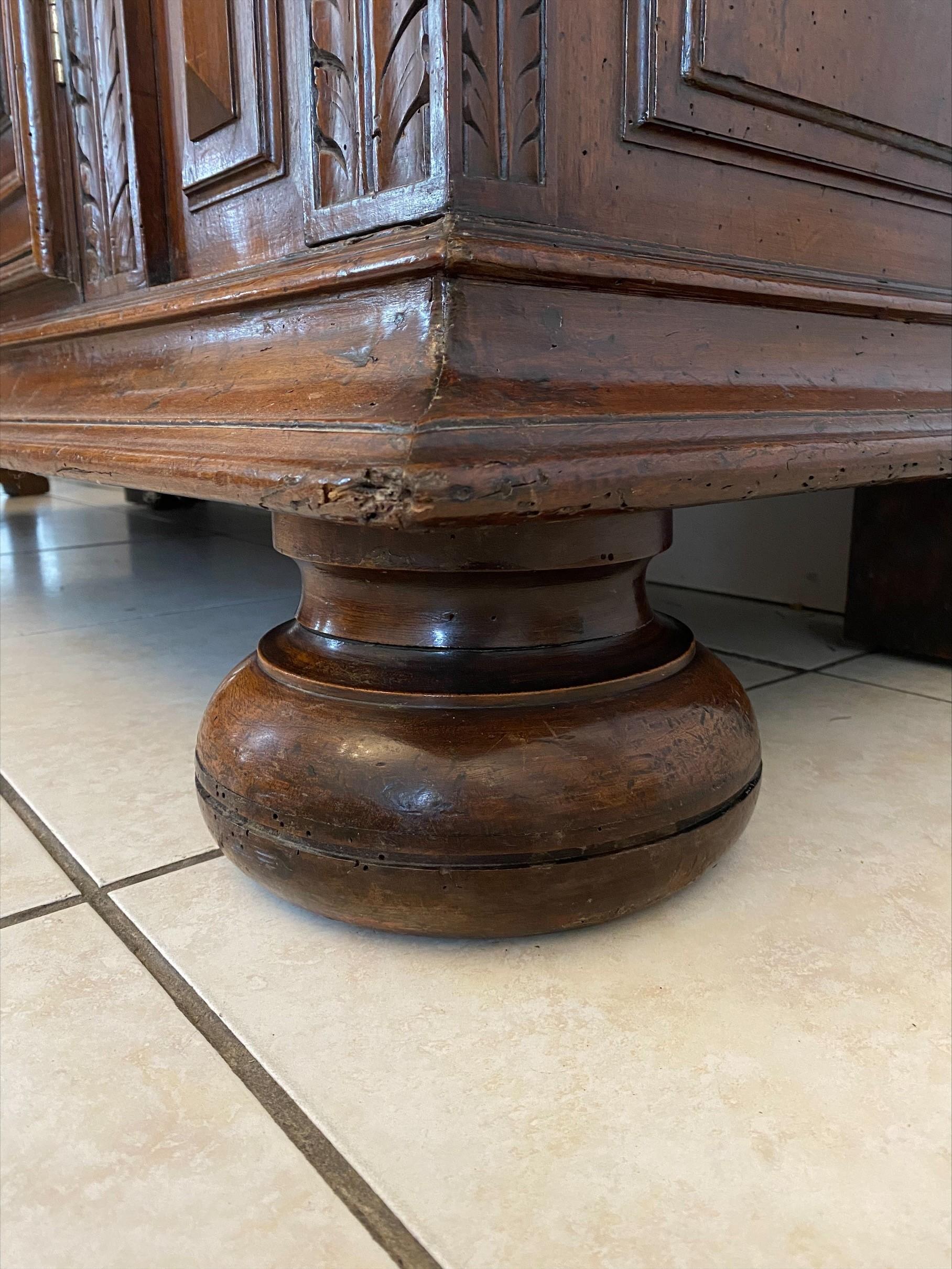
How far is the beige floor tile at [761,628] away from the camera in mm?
920

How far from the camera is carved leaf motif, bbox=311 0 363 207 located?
40cm

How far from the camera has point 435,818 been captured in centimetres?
41

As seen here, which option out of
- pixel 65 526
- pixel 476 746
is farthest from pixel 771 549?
pixel 65 526

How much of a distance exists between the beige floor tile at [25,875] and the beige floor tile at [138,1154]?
73mm

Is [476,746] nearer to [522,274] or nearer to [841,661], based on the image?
[522,274]

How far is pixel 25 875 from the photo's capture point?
0.50m

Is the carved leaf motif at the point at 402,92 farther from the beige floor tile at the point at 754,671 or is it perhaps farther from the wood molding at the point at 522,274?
the beige floor tile at the point at 754,671

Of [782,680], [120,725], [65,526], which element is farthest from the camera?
[65,526]

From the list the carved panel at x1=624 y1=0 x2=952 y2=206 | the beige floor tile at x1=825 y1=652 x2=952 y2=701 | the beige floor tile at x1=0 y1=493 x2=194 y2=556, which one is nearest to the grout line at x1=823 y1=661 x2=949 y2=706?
the beige floor tile at x1=825 y1=652 x2=952 y2=701

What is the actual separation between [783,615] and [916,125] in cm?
60

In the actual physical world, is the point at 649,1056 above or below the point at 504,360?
below

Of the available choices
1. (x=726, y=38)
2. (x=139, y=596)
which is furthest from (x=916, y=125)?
(x=139, y=596)

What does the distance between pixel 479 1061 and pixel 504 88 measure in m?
0.39

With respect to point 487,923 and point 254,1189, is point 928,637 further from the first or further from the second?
point 254,1189
